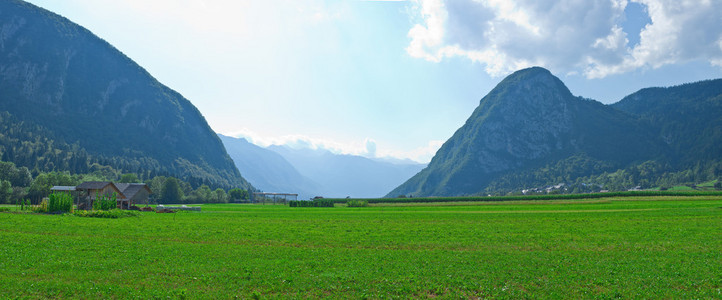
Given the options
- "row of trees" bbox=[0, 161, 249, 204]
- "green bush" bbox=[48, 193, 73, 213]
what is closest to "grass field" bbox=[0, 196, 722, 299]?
"green bush" bbox=[48, 193, 73, 213]

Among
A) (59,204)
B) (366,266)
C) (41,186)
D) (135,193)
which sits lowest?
(366,266)

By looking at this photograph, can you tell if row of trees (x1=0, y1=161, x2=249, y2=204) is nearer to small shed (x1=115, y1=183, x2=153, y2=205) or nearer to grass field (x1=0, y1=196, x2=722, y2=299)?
small shed (x1=115, y1=183, x2=153, y2=205)

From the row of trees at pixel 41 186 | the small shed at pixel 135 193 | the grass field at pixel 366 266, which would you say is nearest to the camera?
the grass field at pixel 366 266

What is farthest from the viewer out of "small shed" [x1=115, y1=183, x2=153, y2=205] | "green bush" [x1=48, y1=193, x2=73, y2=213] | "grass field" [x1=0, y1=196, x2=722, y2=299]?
"small shed" [x1=115, y1=183, x2=153, y2=205]

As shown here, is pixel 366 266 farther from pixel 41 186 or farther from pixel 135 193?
pixel 41 186

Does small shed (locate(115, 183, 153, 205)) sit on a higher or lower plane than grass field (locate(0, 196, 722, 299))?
higher

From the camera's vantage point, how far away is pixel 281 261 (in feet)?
79.7

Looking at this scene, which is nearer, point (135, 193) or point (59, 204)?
point (59, 204)

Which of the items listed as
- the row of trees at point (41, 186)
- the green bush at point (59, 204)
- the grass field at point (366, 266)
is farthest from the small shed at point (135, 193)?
the grass field at point (366, 266)

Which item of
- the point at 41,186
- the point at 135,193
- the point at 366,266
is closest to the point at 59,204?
the point at 135,193

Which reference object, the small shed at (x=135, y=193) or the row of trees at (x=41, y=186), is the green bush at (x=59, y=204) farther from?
the row of trees at (x=41, y=186)

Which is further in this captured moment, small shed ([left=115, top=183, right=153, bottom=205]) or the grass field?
small shed ([left=115, top=183, right=153, bottom=205])

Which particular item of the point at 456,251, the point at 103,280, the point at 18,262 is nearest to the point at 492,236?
the point at 456,251

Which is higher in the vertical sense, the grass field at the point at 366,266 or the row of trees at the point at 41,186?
the row of trees at the point at 41,186
